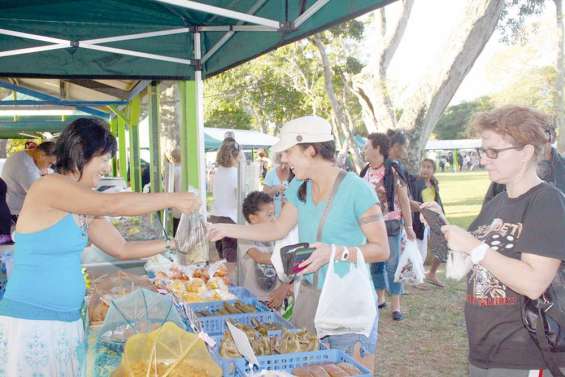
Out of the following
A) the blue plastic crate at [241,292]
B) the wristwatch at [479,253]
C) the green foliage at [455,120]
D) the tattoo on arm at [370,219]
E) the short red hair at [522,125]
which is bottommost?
the blue plastic crate at [241,292]

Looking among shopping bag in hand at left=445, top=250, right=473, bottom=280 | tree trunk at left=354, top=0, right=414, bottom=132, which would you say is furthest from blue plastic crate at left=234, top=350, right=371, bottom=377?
tree trunk at left=354, top=0, right=414, bottom=132

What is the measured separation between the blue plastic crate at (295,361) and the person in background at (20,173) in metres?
5.37

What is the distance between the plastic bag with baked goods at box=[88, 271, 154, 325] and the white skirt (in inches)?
25.8

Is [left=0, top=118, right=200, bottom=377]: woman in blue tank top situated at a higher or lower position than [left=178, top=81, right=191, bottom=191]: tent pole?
lower

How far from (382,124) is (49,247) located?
24.2 ft

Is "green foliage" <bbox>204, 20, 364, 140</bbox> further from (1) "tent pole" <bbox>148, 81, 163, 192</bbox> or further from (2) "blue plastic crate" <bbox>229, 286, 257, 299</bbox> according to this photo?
(2) "blue plastic crate" <bbox>229, 286, 257, 299</bbox>

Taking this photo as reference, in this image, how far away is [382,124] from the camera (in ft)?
29.6

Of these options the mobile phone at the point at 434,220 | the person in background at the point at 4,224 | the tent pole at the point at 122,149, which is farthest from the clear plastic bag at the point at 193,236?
the tent pole at the point at 122,149

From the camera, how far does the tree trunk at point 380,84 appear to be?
29.4ft

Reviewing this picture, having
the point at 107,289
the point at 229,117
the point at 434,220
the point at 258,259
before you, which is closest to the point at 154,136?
the point at 258,259

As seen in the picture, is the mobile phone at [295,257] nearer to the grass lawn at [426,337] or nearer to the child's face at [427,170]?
the grass lawn at [426,337]

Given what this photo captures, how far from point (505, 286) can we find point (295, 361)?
2.70 feet

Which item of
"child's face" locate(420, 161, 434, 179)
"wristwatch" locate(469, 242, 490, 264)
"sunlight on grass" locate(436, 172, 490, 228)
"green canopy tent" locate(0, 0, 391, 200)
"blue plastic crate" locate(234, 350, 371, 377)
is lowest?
"sunlight on grass" locate(436, 172, 490, 228)

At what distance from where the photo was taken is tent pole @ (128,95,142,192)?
29.4 ft
